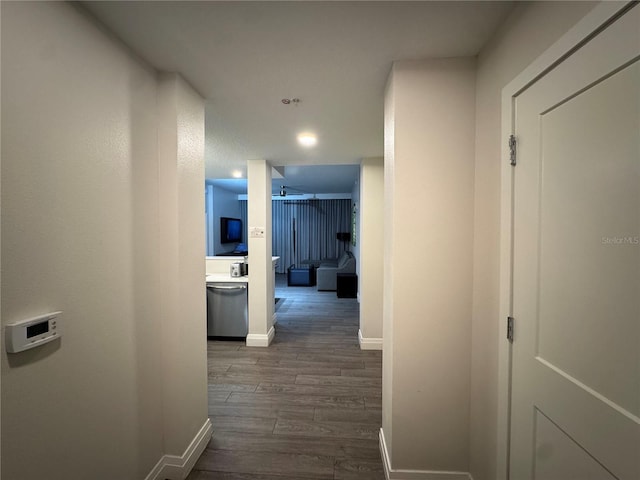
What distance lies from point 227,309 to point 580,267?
356 centimetres

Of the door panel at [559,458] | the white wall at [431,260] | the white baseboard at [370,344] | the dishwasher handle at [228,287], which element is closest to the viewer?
the door panel at [559,458]

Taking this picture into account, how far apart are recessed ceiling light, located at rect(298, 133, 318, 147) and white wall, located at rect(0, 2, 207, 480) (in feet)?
3.43

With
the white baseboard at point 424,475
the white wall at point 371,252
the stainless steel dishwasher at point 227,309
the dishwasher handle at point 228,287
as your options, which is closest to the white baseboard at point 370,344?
the white wall at point 371,252

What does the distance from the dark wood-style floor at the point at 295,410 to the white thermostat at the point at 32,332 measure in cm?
126

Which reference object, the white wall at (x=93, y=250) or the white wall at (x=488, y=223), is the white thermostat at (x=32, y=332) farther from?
the white wall at (x=488, y=223)

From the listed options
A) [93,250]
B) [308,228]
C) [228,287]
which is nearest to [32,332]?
[93,250]

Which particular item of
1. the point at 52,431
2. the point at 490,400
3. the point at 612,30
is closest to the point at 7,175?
the point at 52,431

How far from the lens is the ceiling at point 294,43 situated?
42.9 inches

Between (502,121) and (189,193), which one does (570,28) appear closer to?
(502,121)

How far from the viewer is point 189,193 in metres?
1.61

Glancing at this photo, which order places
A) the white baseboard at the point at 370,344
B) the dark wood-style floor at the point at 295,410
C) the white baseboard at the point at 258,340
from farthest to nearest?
the white baseboard at the point at 258,340, the white baseboard at the point at 370,344, the dark wood-style floor at the point at 295,410

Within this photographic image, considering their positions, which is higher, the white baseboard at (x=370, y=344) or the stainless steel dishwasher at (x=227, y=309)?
the stainless steel dishwasher at (x=227, y=309)

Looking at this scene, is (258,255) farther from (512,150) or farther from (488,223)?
(512,150)

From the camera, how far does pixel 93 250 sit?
1.15 metres
